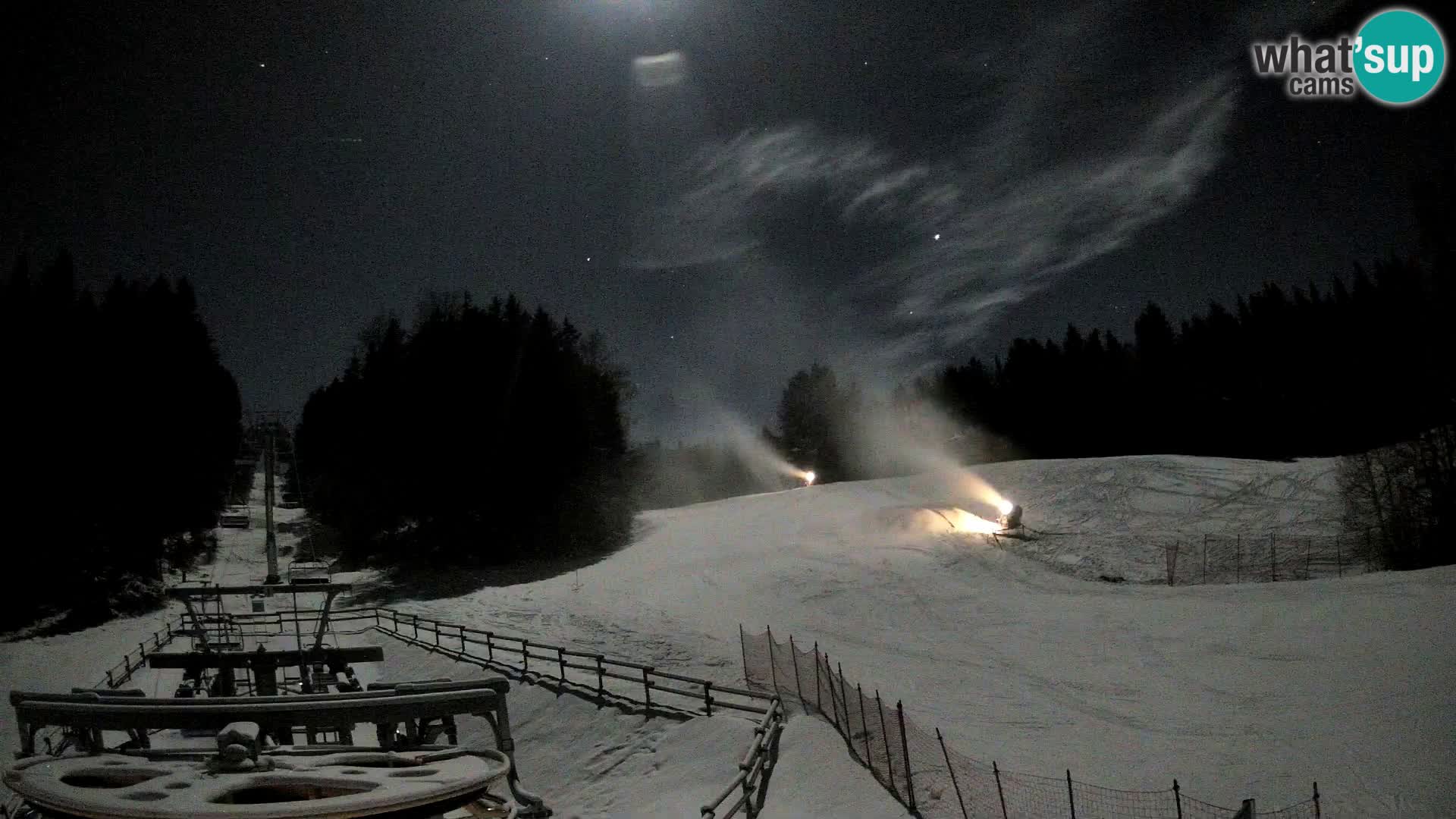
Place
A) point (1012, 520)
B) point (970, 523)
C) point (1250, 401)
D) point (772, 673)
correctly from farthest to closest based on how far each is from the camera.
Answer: point (1250, 401)
point (970, 523)
point (1012, 520)
point (772, 673)

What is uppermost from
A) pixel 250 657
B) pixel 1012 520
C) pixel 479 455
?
pixel 479 455

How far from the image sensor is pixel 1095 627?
86.1 ft

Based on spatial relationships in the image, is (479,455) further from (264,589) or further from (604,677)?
(264,589)

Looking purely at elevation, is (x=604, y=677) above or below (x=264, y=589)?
below

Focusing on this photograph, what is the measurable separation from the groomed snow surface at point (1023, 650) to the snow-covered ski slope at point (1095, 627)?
0.34 feet

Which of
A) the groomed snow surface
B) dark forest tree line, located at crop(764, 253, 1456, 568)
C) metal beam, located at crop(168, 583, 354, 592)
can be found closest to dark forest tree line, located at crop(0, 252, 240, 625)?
the groomed snow surface

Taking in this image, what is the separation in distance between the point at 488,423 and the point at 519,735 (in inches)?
1078

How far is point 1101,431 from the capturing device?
2857 inches

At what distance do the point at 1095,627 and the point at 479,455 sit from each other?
31.7 metres

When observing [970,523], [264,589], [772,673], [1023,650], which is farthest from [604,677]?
[970,523]

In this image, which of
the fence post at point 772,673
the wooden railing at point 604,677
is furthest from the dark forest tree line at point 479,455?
the fence post at point 772,673

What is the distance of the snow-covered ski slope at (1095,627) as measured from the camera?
14.7 m

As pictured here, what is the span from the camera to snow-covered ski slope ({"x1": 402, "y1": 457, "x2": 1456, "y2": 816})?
1474cm

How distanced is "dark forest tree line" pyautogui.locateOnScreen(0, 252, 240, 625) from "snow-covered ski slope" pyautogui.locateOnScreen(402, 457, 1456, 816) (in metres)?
9.72
